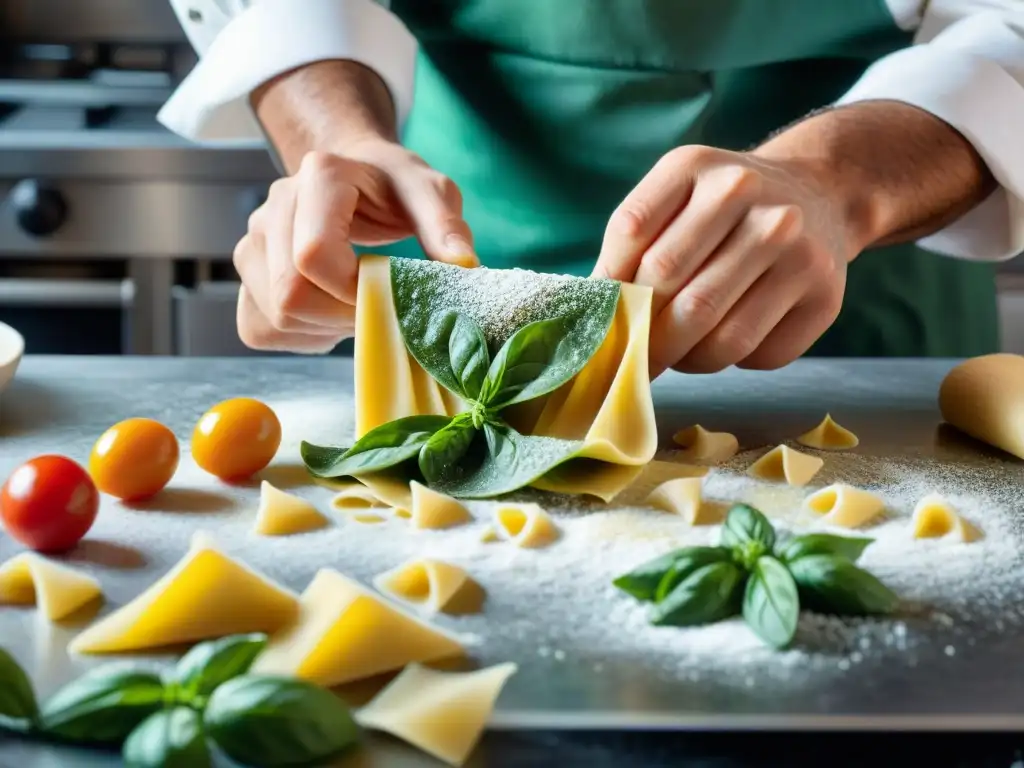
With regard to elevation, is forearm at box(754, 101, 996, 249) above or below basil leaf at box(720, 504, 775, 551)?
above

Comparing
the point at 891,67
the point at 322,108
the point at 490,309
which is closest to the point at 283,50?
the point at 322,108

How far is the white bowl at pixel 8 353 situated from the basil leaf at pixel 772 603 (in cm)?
70

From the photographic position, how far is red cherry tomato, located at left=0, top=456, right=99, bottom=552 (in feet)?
2.36

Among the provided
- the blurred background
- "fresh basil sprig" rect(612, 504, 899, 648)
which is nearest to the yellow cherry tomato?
"fresh basil sprig" rect(612, 504, 899, 648)

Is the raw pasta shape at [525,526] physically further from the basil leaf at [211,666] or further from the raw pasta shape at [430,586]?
the basil leaf at [211,666]

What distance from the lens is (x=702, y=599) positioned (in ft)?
2.05

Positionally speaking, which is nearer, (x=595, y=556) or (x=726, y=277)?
(x=595, y=556)

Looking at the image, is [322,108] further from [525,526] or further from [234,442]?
[525,526]

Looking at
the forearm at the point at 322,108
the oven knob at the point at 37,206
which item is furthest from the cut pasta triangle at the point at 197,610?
the oven knob at the point at 37,206

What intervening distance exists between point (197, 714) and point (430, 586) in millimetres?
214

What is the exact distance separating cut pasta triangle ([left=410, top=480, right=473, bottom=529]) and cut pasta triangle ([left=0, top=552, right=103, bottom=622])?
208 millimetres

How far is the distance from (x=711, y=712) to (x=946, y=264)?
107 centimetres

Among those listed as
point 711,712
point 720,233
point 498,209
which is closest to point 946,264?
point 498,209

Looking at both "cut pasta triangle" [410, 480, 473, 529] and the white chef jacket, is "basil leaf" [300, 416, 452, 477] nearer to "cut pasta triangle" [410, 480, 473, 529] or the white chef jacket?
"cut pasta triangle" [410, 480, 473, 529]
